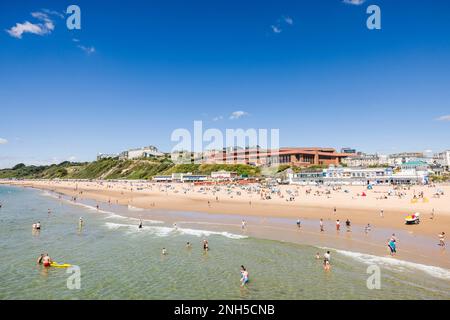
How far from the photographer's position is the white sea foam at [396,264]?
1683 centimetres

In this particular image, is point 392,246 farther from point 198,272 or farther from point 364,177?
point 364,177

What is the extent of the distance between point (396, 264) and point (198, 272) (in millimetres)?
11553

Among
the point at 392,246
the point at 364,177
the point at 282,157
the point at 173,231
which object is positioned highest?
the point at 282,157

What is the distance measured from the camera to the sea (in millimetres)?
15508

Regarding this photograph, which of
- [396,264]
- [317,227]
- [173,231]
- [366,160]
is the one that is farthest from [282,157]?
[396,264]

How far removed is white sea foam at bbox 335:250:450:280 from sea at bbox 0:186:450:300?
0.05 metres

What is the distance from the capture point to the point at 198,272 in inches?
737

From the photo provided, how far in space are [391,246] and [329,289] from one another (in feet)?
24.1

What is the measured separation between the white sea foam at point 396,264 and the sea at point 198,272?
5 cm

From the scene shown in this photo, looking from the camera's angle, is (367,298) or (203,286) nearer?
(367,298)
